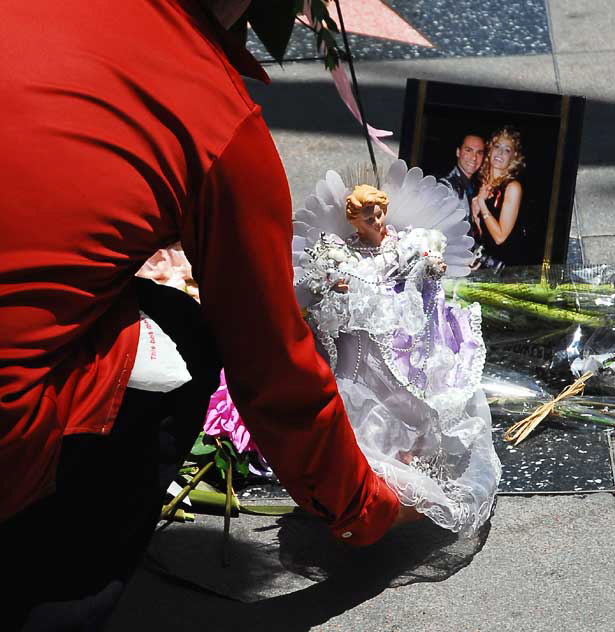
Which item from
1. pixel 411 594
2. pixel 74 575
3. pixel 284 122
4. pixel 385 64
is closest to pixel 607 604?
pixel 411 594

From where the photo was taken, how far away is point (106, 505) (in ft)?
5.72

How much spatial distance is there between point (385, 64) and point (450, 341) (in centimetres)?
223

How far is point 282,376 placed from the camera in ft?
5.50

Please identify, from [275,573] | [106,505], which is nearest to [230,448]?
[275,573]

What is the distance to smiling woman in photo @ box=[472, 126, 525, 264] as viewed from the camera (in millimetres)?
2908

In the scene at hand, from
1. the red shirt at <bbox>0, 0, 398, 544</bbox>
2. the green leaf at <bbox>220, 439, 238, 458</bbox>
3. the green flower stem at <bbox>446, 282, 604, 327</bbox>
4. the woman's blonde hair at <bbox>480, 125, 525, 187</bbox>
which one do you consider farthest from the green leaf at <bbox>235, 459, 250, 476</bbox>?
the woman's blonde hair at <bbox>480, 125, 525, 187</bbox>

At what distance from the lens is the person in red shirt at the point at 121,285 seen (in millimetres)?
1389

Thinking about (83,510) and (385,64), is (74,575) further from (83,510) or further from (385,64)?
(385,64)

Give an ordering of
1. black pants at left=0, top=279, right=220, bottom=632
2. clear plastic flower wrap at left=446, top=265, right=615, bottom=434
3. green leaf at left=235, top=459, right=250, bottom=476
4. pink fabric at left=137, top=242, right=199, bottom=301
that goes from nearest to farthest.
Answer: black pants at left=0, top=279, right=220, bottom=632, green leaf at left=235, top=459, right=250, bottom=476, pink fabric at left=137, top=242, right=199, bottom=301, clear plastic flower wrap at left=446, top=265, right=615, bottom=434

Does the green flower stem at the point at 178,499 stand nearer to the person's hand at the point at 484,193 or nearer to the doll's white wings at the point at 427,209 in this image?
the doll's white wings at the point at 427,209

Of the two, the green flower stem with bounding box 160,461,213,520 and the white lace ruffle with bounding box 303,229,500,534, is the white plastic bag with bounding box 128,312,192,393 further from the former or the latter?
the green flower stem with bounding box 160,461,213,520

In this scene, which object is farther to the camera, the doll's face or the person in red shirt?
the doll's face

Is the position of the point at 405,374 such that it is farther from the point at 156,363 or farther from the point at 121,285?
the point at 121,285

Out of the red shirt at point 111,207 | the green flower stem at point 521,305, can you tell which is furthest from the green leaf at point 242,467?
the red shirt at point 111,207
